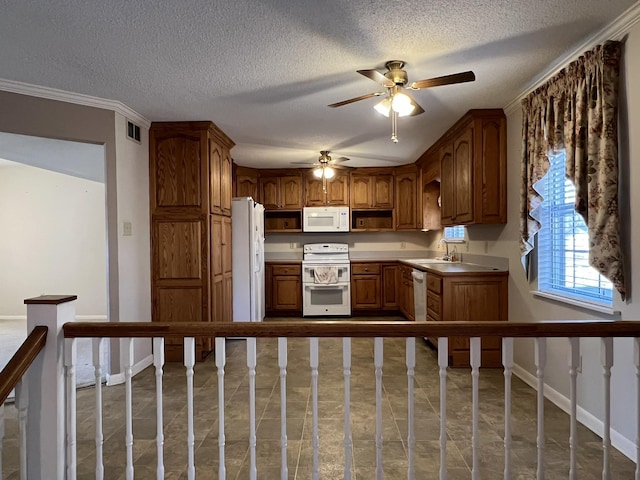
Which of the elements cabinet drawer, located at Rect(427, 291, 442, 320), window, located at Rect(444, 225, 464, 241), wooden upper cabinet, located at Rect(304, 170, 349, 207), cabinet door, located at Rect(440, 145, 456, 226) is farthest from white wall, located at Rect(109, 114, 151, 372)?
window, located at Rect(444, 225, 464, 241)

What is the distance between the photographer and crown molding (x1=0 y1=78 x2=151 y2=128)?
2752 mm

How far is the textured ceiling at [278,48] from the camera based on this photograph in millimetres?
1882

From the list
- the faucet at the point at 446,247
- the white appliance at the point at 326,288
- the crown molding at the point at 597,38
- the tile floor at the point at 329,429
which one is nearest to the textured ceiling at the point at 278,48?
the crown molding at the point at 597,38

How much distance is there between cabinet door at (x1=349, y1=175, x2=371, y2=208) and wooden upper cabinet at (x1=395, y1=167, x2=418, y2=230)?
1.56 feet

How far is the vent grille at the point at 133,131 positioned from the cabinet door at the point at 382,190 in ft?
11.9

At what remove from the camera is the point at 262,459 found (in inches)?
80.4

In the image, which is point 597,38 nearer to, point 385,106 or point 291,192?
point 385,106

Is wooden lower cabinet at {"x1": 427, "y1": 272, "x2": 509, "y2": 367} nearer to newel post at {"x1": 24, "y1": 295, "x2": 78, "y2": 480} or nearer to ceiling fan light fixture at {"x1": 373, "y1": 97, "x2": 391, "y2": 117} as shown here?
ceiling fan light fixture at {"x1": 373, "y1": 97, "x2": 391, "y2": 117}

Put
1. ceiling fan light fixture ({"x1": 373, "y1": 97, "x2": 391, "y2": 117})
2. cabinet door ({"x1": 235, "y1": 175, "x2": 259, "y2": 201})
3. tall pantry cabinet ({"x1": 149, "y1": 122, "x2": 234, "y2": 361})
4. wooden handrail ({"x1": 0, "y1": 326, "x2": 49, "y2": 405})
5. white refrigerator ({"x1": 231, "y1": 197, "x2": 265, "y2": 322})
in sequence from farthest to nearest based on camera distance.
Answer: cabinet door ({"x1": 235, "y1": 175, "x2": 259, "y2": 201})
white refrigerator ({"x1": 231, "y1": 197, "x2": 265, "y2": 322})
tall pantry cabinet ({"x1": 149, "y1": 122, "x2": 234, "y2": 361})
ceiling fan light fixture ({"x1": 373, "y1": 97, "x2": 391, "y2": 117})
wooden handrail ({"x1": 0, "y1": 326, "x2": 49, "y2": 405})

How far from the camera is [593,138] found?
82.1 inches

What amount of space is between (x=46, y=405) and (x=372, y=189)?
518cm

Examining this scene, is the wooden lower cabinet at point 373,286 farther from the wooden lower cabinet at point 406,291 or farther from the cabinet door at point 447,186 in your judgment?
the cabinet door at point 447,186

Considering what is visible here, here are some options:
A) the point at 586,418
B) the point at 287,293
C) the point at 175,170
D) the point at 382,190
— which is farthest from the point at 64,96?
the point at 586,418

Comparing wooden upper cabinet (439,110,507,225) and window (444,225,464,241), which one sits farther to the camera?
window (444,225,464,241)
